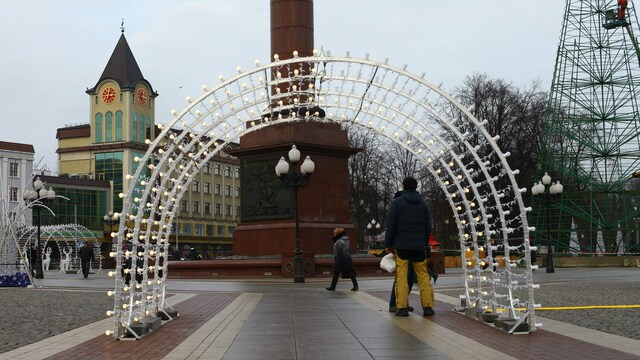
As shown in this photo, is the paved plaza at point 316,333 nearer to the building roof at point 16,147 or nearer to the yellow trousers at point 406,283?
the yellow trousers at point 406,283

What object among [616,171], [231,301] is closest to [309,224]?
[231,301]

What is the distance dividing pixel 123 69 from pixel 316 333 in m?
86.3

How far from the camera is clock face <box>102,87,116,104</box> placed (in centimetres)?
9056

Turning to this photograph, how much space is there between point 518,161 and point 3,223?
3938 cm

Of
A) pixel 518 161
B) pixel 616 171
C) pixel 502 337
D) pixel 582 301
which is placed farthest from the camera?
pixel 518 161

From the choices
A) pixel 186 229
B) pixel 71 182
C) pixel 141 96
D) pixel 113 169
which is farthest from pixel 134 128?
pixel 186 229

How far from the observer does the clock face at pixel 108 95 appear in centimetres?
9056

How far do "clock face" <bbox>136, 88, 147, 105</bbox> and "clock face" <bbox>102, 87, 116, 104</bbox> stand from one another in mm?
2662

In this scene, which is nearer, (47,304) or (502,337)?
(502,337)

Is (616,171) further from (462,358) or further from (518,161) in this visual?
(462,358)

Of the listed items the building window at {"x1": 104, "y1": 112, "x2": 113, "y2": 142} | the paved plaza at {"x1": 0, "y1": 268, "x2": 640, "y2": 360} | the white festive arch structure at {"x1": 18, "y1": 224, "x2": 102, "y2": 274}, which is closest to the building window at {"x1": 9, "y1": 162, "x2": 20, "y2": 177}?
the white festive arch structure at {"x1": 18, "y1": 224, "x2": 102, "y2": 274}

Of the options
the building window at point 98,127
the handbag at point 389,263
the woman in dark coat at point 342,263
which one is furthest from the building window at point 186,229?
the handbag at point 389,263

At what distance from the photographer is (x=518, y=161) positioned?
5650 cm

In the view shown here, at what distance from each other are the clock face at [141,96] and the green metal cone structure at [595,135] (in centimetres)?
5313
